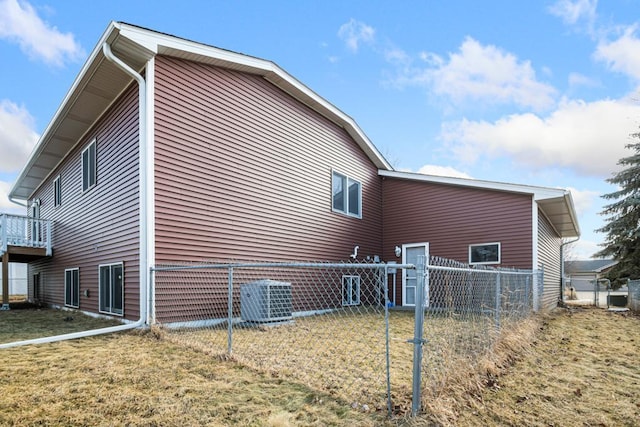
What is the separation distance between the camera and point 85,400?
128 inches

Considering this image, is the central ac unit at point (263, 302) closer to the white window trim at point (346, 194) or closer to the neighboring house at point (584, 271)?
the white window trim at point (346, 194)

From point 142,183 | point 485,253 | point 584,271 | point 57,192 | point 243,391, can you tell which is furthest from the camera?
point 584,271

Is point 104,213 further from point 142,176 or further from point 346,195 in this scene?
point 346,195

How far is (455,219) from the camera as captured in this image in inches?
442

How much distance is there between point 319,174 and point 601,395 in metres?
8.00

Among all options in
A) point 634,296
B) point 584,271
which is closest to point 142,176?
A: point 634,296

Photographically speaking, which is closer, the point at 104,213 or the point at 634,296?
the point at 104,213

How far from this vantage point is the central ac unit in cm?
732

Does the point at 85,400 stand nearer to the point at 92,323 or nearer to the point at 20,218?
the point at 92,323

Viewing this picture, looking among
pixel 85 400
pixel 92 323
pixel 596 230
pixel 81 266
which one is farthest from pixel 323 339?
pixel 596 230

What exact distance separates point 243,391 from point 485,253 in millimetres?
8974

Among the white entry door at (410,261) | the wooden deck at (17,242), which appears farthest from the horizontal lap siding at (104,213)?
the white entry door at (410,261)

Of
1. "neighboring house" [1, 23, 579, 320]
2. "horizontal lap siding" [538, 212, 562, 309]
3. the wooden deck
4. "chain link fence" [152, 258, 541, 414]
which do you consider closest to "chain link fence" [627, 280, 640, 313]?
"horizontal lap siding" [538, 212, 562, 309]

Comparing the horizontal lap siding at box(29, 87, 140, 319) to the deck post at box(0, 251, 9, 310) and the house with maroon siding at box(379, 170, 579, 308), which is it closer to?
the deck post at box(0, 251, 9, 310)
